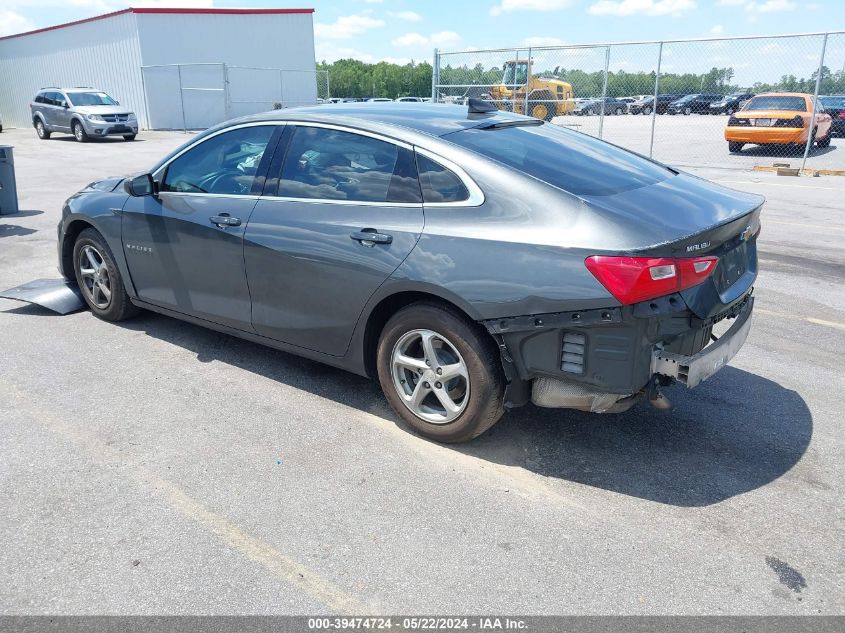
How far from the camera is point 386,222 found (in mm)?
3514

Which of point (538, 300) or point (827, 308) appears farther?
point (827, 308)

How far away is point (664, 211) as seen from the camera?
3.20 meters

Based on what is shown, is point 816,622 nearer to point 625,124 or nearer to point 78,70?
point 625,124

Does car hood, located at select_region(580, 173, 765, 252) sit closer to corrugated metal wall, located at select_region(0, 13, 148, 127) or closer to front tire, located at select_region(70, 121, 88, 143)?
front tire, located at select_region(70, 121, 88, 143)

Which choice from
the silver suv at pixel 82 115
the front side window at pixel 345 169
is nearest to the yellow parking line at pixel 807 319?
the front side window at pixel 345 169

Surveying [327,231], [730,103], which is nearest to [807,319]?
[327,231]

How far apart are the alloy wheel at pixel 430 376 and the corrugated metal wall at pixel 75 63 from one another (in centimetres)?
3301

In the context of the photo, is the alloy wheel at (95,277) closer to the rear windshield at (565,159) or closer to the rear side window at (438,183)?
the rear side window at (438,183)

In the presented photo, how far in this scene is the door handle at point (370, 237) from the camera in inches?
137

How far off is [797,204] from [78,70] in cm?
3663

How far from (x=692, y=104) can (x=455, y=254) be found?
69.5 ft

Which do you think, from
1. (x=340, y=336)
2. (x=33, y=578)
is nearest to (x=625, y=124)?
(x=340, y=336)

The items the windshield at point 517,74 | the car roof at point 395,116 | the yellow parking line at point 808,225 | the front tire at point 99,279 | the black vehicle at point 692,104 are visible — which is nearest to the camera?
the car roof at point 395,116

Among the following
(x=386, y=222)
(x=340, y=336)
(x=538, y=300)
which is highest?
(x=386, y=222)
